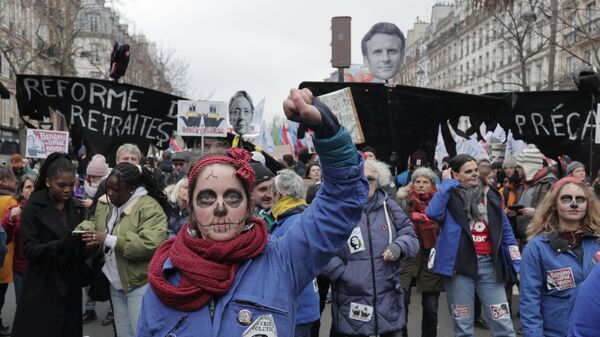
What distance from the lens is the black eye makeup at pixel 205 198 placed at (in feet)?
6.72

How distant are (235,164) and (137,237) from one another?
7.82 feet

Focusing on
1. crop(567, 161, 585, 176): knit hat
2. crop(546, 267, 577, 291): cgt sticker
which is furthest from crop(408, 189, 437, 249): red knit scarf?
crop(546, 267, 577, 291): cgt sticker

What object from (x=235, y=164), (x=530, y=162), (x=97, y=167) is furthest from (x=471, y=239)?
(x=97, y=167)

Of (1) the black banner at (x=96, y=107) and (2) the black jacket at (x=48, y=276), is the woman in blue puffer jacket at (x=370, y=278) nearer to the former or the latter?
(2) the black jacket at (x=48, y=276)

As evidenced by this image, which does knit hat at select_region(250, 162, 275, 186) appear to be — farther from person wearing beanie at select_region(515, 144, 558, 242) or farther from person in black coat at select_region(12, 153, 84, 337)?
person wearing beanie at select_region(515, 144, 558, 242)

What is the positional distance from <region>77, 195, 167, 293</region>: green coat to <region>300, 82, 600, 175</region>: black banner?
264 cm

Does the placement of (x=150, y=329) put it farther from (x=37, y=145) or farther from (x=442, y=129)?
(x=37, y=145)

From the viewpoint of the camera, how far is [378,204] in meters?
4.56

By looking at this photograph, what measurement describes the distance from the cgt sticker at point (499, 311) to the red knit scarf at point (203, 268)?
11.2 feet

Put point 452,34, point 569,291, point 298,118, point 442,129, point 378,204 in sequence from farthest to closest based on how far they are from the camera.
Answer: point 452,34 < point 442,129 < point 378,204 < point 569,291 < point 298,118

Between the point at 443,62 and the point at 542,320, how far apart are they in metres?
72.8

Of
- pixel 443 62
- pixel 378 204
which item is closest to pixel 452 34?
pixel 443 62

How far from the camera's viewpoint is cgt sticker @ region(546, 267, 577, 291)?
11.6ft

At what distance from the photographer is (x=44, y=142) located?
35.6 feet
